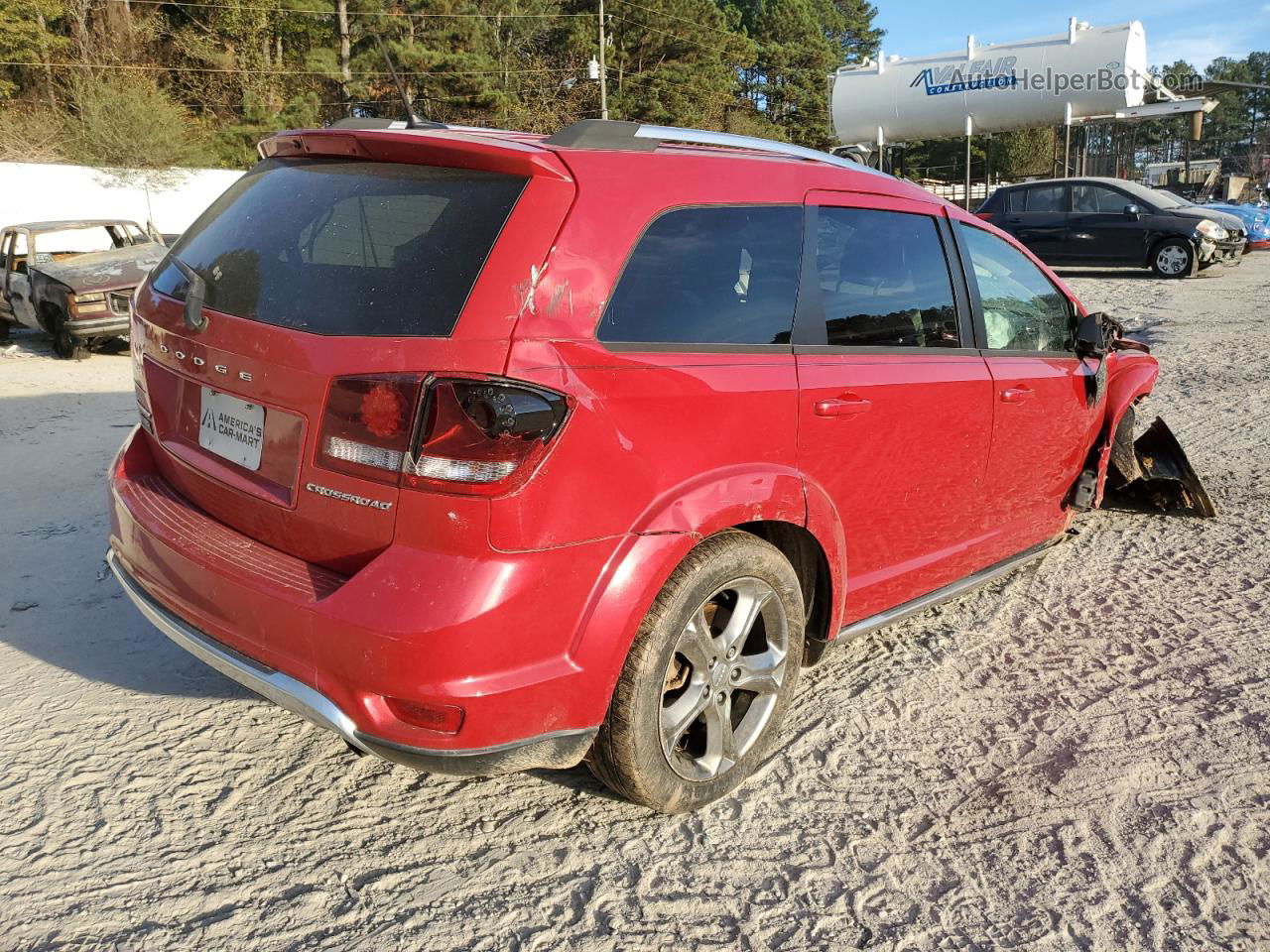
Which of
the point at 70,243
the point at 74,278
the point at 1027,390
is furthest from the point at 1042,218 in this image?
the point at 70,243

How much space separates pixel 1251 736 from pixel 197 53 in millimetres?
43849

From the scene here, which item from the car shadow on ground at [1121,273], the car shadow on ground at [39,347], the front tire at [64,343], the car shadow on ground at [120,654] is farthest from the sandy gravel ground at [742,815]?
the car shadow on ground at [1121,273]

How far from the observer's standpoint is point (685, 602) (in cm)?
259

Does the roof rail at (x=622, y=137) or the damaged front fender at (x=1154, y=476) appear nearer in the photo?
the roof rail at (x=622, y=137)

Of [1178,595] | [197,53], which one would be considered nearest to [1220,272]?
[1178,595]

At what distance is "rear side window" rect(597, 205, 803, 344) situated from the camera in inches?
100

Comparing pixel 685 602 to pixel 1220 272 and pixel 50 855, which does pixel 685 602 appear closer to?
pixel 50 855

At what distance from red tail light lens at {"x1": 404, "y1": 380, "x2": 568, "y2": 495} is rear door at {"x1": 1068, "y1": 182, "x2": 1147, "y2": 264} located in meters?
17.0

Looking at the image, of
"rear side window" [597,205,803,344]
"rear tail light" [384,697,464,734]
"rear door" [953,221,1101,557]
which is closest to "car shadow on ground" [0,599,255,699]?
"rear tail light" [384,697,464,734]

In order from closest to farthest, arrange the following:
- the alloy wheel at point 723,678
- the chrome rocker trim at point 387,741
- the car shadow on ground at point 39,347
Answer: the chrome rocker trim at point 387,741, the alloy wheel at point 723,678, the car shadow on ground at point 39,347

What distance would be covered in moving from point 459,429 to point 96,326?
33.7 ft

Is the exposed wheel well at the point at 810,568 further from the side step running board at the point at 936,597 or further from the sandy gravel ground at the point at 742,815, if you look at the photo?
the sandy gravel ground at the point at 742,815

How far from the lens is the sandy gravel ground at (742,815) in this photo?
2.38 meters

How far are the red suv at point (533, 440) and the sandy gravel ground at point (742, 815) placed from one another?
30cm
